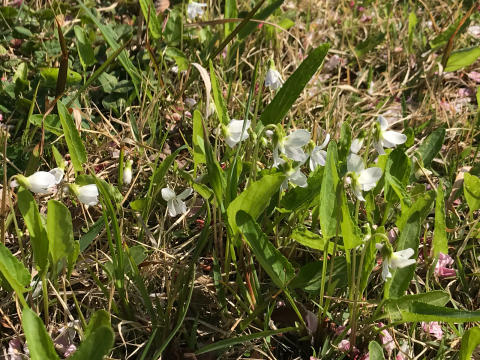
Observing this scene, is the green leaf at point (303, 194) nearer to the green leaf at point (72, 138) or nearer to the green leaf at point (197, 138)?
the green leaf at point (197, 138)

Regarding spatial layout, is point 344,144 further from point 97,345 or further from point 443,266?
point 97,345

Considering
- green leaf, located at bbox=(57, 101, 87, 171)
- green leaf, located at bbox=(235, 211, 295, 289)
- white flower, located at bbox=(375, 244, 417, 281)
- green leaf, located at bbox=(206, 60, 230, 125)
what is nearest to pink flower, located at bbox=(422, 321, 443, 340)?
white flower, located at bbox=(375, 244, 417, 281)

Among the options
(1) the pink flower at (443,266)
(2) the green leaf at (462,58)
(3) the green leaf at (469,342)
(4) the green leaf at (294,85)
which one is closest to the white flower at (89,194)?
(4) the green leaf at (294,85)

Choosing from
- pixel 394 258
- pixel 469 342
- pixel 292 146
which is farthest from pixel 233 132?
pixel 469 342

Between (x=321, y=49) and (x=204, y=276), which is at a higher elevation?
(x=321, y=49)

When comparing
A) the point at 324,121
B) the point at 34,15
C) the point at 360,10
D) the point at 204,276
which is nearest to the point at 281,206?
the point at 204,276

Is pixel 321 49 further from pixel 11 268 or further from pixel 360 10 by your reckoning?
pixel 360 10
